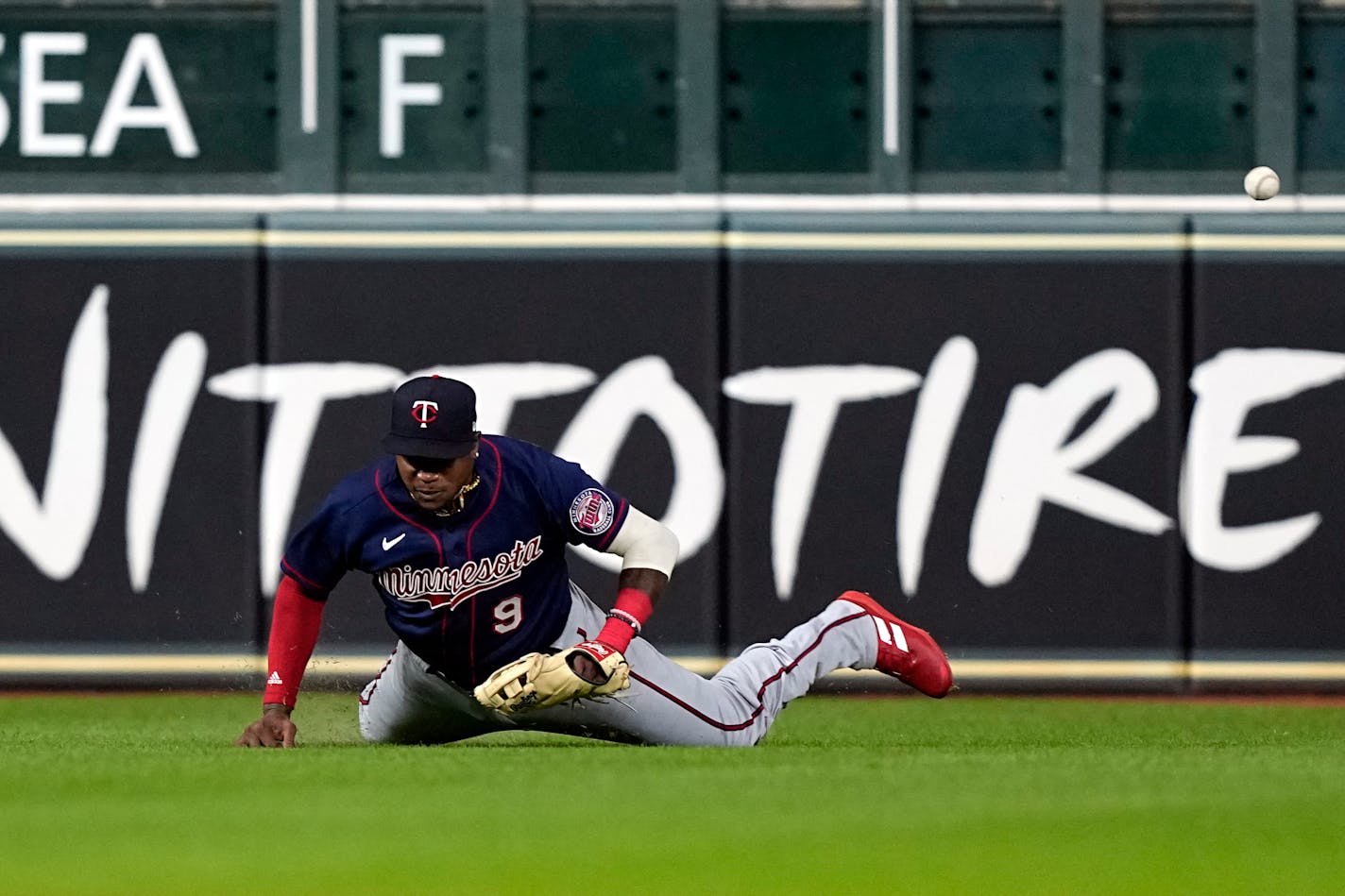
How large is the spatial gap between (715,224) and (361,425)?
5.56 ft

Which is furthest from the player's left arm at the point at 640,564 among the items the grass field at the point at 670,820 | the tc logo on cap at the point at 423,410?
the tc logo on cap at the point at 423,410

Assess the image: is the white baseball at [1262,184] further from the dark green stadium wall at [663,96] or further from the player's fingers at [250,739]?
the player's fingers at [250,739]

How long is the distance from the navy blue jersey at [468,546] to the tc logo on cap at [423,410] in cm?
39

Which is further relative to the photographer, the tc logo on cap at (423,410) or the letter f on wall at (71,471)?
the letter f on wall at (71,471)

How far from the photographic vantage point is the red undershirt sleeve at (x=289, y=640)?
6.13 meters

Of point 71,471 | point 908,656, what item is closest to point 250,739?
point 908,656

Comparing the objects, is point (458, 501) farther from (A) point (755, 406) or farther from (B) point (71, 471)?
(B) point (71, 471)

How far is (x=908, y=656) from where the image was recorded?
6.94 meters

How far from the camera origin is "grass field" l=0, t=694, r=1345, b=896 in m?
4.24

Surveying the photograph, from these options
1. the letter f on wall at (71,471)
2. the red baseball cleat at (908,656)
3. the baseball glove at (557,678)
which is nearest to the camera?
the baseball glove at (557,678)

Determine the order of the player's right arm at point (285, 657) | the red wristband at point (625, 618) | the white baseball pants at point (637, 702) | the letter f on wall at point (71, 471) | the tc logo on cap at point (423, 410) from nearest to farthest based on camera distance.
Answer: the tc logo on cap at point (423, 410) → the red wristband at point (625, 618) → the player's right arm at point (285, 657) → the white baseball pants at point (637, 702) → the letter f on wall at point (71, 471)

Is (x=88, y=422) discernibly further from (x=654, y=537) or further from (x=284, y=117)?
(x=654, y=537)

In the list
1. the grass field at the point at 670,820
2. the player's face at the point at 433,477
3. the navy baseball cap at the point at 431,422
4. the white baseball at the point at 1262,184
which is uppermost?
the white baseball at the point at 1262,184

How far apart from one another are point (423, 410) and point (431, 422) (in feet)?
0.13
